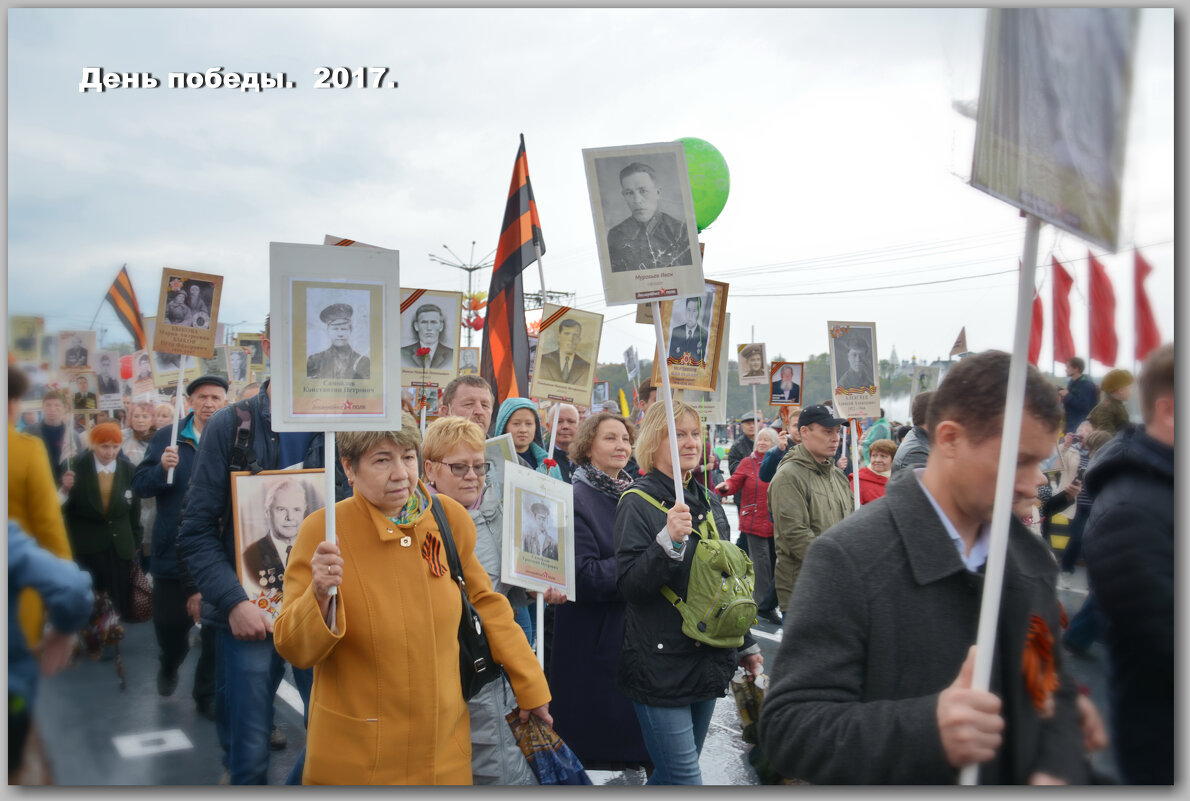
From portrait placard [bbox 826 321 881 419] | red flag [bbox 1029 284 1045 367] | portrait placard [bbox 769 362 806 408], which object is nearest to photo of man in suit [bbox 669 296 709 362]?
portrait placard [bbox 826 321 881 419]

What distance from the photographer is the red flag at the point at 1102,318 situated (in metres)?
2.06

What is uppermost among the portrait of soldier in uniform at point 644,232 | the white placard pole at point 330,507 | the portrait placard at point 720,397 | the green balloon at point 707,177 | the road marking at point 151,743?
the green balloon at point 707,177

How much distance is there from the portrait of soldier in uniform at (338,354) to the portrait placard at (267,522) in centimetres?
108

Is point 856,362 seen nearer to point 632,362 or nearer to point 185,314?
point 185,314

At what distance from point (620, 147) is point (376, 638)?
208cm

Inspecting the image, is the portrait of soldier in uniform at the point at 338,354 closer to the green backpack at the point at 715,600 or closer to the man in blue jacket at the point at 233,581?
the man in blue jacket at the point at 233,581

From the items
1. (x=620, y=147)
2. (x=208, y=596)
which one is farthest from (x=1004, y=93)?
(x=208, y=596)

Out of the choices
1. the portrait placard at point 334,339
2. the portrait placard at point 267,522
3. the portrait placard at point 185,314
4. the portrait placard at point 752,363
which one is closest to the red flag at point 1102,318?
the portrait placard at point 334,339

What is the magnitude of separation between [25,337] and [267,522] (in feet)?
4.81

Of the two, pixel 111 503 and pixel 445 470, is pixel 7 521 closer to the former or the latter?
pixel 111 503

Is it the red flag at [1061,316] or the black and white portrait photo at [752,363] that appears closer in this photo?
the red flag at [1061,316]

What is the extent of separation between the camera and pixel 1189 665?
1824 mm

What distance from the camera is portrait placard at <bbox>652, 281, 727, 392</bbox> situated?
16.7 ft

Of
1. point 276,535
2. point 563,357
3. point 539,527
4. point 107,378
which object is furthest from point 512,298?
point 107,378
